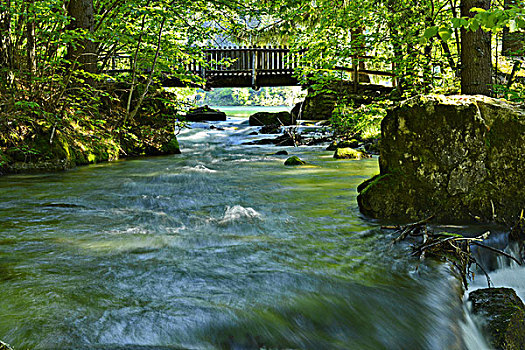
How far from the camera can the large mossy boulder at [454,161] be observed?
4.58m

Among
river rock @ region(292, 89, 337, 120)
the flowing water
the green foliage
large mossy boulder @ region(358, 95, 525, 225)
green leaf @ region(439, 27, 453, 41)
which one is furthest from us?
river rock @ region(292, 89, 337, 120)

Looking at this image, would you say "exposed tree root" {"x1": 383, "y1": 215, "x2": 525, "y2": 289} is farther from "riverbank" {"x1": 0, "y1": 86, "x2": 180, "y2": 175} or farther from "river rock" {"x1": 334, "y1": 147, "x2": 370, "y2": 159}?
"river rock" {"x1": 334, "y1": 147, "x2": 370, "y2": 159}

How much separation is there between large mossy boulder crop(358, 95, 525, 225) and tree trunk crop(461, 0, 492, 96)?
2.36 m

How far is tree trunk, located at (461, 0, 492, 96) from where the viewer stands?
22.2 ft

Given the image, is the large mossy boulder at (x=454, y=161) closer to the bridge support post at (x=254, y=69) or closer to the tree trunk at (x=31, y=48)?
the tree trunk at (x=31, y=48)

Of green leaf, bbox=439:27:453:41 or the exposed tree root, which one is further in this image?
the exposed tree root

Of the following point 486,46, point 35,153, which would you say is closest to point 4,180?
point 35,153

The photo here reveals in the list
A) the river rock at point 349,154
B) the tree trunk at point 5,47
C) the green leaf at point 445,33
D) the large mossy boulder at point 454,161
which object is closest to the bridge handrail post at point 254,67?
the river rock at point 349,154

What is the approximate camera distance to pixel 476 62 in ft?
22.5

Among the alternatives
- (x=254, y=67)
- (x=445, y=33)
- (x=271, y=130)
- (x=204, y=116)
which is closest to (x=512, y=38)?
(x=445, y=33)

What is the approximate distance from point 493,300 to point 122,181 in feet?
21.7

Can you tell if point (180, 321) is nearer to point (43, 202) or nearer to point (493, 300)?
point (493, 300)

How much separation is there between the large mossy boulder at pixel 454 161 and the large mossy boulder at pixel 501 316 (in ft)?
6.00

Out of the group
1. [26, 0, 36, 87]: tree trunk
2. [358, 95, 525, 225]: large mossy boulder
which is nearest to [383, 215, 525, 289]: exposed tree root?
[358, 95, 525, 225]: large mossy boulder
